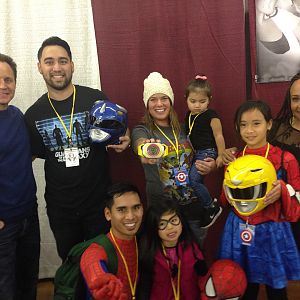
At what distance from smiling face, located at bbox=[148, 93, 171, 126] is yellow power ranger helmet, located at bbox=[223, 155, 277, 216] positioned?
556 millimetres

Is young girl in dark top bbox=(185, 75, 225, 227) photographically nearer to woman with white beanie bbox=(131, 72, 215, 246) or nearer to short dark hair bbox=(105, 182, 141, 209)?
woman with white beanie bbox=(131, 72, 215, 246)

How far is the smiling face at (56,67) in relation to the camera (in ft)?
6.61

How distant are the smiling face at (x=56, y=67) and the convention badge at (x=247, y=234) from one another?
1.19 m

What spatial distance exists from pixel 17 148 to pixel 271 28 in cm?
167

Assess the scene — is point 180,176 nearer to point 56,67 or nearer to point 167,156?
point 167,156

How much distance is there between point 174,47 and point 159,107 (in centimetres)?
58

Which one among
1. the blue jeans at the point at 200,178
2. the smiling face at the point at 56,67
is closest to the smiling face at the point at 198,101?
the blue jeans at the point at 200,178

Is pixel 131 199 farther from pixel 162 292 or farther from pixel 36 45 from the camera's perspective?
pixel 36 45

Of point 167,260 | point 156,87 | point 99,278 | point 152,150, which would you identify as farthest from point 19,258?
point 156,87

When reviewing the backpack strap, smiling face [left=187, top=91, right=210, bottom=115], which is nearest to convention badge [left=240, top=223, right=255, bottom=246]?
the backpack strap

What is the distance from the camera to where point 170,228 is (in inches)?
69.8

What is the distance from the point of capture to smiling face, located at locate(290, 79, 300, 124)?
1884 millimetres

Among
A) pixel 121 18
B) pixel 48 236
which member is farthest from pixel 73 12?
pixel 48 236

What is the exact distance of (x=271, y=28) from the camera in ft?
7.63
